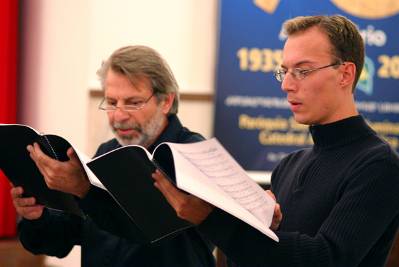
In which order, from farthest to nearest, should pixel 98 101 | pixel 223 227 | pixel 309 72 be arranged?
pixel 98 101 < pixel 309 72 < pixel 223 227

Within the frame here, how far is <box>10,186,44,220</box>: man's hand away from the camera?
2.17m

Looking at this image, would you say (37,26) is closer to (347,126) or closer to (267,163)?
(267,163)

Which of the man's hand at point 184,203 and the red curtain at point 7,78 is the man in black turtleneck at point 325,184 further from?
the red curtain at point 7,78

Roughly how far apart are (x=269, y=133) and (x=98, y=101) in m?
1.15

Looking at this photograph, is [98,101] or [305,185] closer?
[305,185]

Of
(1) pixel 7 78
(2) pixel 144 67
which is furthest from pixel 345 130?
(1) pixel 7 78

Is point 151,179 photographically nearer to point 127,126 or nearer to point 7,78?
point 127,126

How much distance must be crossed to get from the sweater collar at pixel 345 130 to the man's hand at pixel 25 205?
957mm

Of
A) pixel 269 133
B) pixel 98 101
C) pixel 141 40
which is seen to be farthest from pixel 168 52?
pixel 269 133

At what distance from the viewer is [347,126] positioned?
5.76ft

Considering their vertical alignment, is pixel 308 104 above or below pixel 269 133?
above

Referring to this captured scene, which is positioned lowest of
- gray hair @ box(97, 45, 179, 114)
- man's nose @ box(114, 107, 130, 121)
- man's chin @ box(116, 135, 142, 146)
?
man's chin @ box(116, 135, 142, 146)

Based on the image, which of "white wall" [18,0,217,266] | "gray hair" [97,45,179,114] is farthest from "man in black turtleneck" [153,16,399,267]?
"white wall" [18,0,217,266]

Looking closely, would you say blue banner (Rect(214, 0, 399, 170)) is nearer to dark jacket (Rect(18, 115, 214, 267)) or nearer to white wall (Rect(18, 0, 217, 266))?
white wall (Rect(18, 0, 217, 266))
